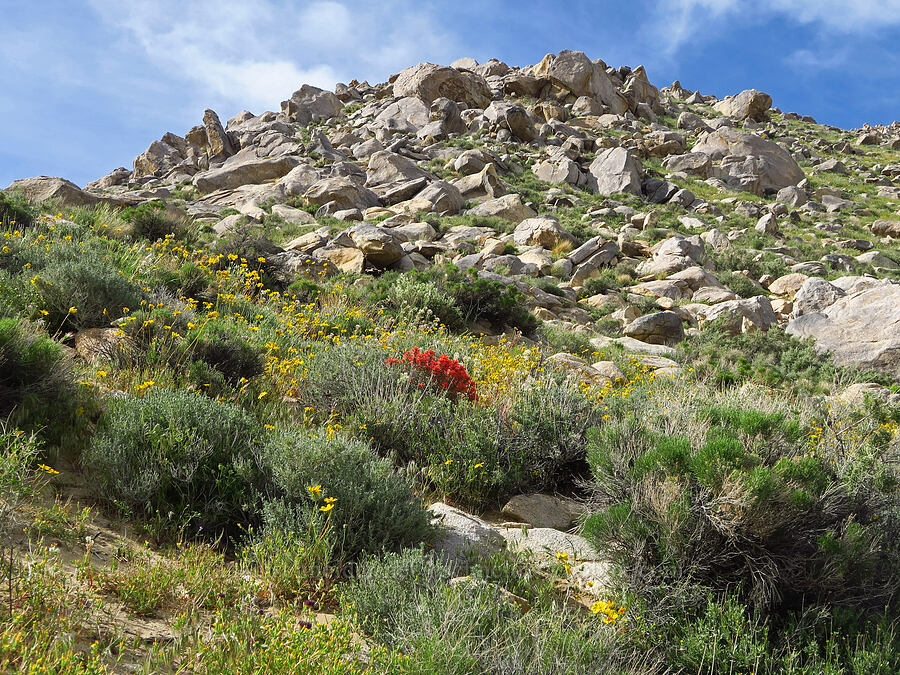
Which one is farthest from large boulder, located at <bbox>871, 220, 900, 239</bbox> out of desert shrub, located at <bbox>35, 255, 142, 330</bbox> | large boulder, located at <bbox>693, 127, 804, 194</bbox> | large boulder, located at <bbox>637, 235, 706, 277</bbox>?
desert shrub, located at <bbox>35, 255, 142, 330</bbox>

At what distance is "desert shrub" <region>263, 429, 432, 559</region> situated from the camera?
3.45 metres

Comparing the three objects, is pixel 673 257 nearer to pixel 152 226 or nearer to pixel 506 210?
pixel 506 210

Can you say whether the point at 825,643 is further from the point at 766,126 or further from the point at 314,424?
the point at 766,126

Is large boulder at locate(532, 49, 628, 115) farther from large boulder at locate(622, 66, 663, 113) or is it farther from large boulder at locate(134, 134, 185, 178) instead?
large boulder at locate(134, 134, 185, 178)

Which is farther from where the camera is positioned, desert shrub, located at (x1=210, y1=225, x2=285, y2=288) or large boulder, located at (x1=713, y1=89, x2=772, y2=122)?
large boulder, located at (x1=713, y1=89, x2=772, y2=122)

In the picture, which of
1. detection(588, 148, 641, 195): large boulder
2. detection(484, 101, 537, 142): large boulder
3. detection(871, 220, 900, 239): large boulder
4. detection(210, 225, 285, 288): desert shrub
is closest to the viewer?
detection(210, 225, 285, 288): desert shrub

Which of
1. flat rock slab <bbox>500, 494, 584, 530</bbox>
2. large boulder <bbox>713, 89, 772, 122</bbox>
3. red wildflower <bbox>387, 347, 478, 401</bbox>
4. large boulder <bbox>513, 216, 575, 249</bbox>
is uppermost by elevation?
large boulder <bbox>713, 89, 772, 122</bbox>

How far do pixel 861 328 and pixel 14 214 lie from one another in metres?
15.3

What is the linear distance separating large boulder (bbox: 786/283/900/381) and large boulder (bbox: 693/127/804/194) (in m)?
20.4

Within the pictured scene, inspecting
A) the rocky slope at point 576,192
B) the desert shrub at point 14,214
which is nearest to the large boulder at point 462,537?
the rocky slope at point 576,192

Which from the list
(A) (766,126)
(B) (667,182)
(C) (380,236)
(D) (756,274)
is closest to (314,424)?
(C) (380,236)

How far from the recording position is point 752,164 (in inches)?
1209

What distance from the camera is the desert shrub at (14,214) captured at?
9009 millimetres

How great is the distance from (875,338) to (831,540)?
31.4ft
